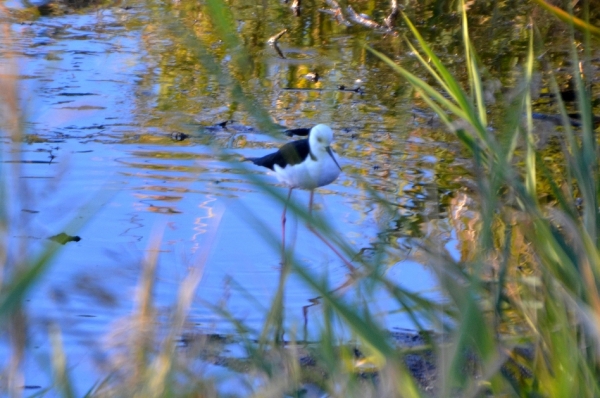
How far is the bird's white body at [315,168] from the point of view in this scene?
438 centimetres

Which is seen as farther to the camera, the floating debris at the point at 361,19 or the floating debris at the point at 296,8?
the floating debris at the point at 296,8

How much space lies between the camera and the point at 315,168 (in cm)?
445

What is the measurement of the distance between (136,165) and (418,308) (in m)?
3.38

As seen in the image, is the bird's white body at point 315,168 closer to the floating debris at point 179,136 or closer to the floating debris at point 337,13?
the floating debris at point 179,136

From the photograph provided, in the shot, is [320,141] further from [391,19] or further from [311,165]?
[391,19]

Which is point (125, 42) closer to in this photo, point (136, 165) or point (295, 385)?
point (136, 165)

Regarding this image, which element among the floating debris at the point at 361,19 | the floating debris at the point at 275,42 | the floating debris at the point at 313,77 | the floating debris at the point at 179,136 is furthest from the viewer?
the floating debris at the point at 361,19

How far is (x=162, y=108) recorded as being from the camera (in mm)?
6035

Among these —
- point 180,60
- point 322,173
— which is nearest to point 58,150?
point 322,173

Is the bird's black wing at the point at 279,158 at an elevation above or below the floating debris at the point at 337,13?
below

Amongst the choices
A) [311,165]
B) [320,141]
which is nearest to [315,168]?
[311,165]

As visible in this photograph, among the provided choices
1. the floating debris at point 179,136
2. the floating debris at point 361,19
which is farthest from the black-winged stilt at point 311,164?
the floating debris at point 361,19

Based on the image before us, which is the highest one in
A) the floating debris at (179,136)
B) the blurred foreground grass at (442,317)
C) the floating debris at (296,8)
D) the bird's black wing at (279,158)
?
the blurred foreground grass at (442,317)

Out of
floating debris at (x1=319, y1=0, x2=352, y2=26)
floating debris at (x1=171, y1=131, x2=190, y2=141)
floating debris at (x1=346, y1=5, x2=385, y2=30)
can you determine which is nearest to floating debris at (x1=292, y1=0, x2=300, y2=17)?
floating debris at (x1=319, y1=0, x2=352, y2=26)
